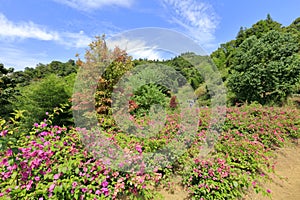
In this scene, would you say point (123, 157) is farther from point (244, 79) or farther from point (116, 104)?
point (244, 79)

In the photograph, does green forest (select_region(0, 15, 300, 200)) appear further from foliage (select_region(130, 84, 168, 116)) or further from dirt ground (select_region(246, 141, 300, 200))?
dirt ground (select_region(246, 141, 300, 200))

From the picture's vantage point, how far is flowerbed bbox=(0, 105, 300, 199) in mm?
1259

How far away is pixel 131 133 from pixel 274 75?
8.25 m

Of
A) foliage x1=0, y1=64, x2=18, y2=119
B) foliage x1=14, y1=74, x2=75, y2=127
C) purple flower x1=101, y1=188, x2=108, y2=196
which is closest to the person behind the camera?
purple flower x1=101, y1=188, x2=108, y2=196

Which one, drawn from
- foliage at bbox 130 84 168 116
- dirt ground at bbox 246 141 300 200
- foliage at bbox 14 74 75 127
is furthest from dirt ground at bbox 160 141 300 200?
foliage at bbox 14 74 75 127

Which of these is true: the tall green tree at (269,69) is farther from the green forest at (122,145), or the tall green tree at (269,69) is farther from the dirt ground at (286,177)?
the dirt ground at (286,177)

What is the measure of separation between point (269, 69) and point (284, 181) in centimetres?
669

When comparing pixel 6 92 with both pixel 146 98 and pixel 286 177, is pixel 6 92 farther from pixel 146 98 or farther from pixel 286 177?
pixel 286 177

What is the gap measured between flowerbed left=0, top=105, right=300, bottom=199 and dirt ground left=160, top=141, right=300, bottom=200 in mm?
145

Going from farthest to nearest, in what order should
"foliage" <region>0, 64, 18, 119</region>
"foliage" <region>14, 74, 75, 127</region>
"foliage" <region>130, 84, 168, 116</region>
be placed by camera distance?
1. "foliage" <region>0, 64, 18, 119</region>
2. "foliage" <region>130, 84, 168, 116</region>
3. "foliage" <region>14, 74, 75, 127</region>

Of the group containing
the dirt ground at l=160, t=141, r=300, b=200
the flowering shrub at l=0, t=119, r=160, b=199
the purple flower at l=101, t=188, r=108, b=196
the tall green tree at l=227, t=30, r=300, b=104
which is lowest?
the dirt ground at l=160, t=141, r=300, b=200

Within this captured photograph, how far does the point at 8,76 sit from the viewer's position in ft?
21.4

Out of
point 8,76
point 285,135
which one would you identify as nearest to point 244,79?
point 285,135

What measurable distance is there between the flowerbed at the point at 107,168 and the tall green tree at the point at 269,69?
18.7ft
